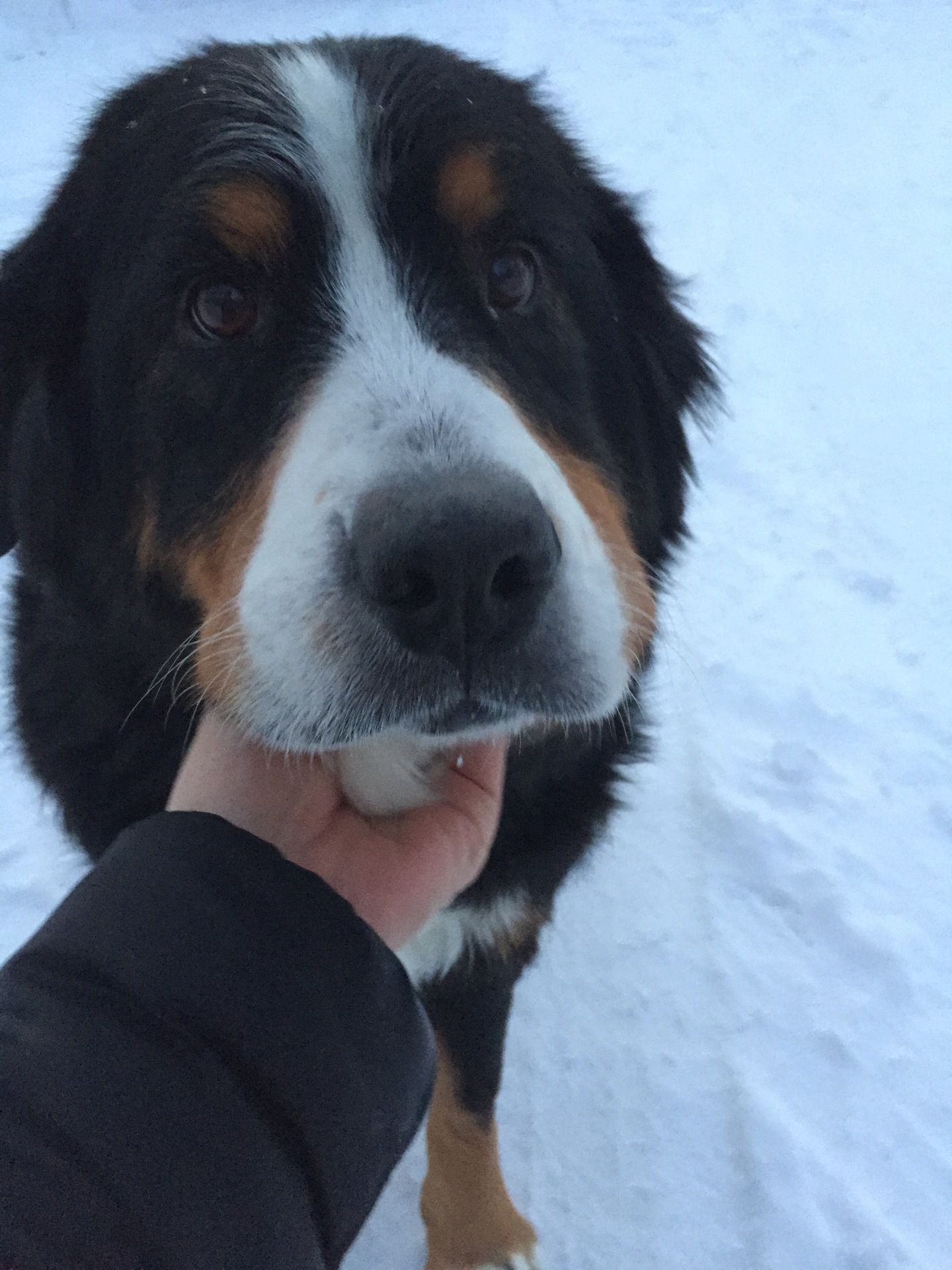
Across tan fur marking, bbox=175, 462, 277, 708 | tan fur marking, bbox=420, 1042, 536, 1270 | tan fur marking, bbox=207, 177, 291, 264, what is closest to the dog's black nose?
tan fur marking, bbox=175, 462, 277, 708

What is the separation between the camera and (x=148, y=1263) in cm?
86

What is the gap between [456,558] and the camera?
0.95 m

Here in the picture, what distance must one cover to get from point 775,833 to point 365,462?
5.45 ft

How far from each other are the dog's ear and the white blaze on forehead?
0.46 metres

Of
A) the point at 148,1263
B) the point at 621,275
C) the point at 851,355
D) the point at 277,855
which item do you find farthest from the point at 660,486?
the point at 851,355

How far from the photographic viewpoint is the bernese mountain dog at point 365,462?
1.05 meters

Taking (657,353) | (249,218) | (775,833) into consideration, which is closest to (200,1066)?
(249,218)

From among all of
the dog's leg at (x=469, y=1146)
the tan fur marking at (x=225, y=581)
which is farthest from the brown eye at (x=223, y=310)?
the dog's leg at (x=469, y=1146)

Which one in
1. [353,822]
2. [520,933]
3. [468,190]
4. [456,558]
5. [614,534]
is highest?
[468,190]

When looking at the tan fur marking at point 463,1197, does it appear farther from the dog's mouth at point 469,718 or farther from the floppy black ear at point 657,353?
the floppy black ear at point 657,353

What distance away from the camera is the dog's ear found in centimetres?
149

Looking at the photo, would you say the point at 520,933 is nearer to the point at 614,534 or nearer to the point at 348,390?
the point at 614,534

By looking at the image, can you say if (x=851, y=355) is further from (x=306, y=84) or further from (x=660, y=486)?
(x=306, y=84)

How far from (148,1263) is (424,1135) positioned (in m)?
1.17
